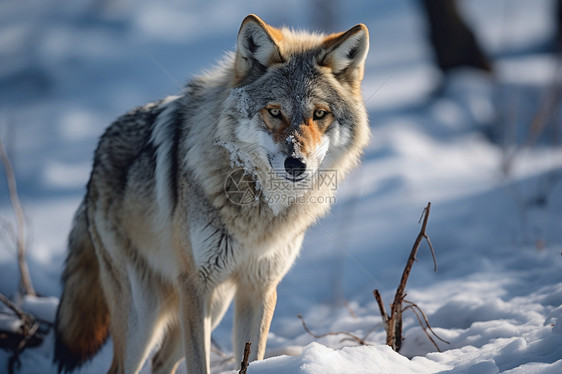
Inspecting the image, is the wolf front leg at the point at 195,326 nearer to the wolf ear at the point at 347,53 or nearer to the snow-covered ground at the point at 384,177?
the snow-covered ground at the point at 384,177

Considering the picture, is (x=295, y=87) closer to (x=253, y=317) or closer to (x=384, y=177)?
(x=253, y=317)

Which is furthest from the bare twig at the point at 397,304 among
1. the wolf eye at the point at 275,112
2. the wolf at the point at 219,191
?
the wolf eye at the point at 275,112

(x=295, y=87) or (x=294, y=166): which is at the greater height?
(x=295, y=87)

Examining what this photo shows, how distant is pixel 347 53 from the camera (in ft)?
9.34

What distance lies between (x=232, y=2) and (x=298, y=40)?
15.6 meters

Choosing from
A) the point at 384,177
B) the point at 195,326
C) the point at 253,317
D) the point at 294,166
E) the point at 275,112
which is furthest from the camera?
the point at 384,177

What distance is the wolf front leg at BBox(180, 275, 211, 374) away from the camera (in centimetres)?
274

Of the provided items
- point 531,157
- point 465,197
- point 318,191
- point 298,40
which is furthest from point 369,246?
point 531,157

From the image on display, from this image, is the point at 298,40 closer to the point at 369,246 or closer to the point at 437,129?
the point at 369,246

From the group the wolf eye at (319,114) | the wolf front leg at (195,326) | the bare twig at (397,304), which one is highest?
the wolf eye at (319,114)

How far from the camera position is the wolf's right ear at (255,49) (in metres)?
2.66

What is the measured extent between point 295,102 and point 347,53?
1.56 feet

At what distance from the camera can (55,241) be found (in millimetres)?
6133

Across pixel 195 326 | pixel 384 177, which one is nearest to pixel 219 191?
pixel 195 326
